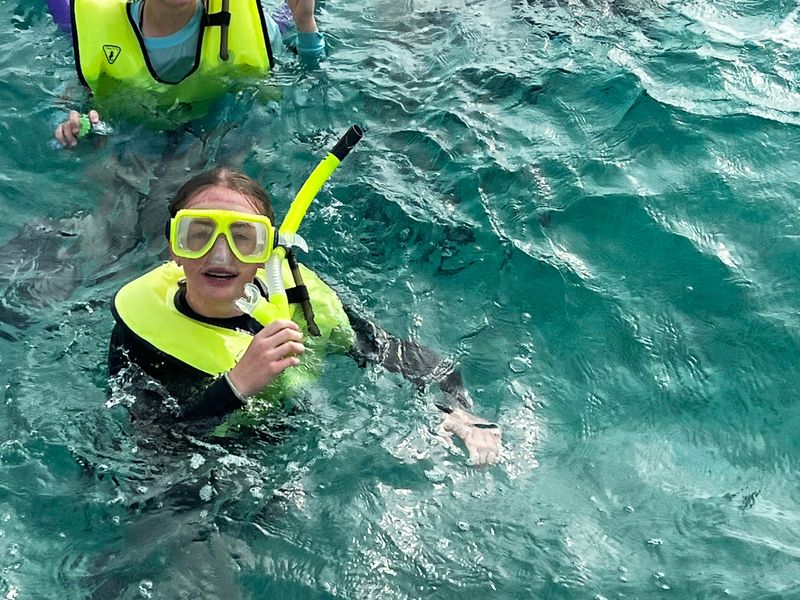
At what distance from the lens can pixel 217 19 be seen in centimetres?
560

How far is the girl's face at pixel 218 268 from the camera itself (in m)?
3.34

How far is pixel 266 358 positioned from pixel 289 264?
0.51 meters

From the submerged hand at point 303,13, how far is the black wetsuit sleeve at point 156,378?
10.3 ft

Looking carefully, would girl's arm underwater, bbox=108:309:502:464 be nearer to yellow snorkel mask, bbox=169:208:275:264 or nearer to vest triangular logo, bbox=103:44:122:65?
yellow snorkel mask, bbox=169:208:275:264

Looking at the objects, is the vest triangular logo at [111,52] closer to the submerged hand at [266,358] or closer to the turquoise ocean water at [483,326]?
the turquoise ocean water at [483,326]

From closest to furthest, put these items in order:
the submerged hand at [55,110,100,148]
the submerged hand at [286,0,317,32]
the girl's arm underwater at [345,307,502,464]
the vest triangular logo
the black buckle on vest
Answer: the girl's arm underwater at [345,307,502,464] < the submerged hand at [55,110,100,148] < the vest triangular logo < the black buckle on vest < the submerged hand at [286,0,317,32]

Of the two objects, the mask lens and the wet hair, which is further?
the wet hair

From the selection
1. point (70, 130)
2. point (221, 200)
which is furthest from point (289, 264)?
point (70, 130)

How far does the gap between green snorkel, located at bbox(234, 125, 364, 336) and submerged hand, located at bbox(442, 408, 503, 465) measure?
66 cm

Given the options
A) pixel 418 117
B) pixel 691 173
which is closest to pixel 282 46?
pixel 418 117

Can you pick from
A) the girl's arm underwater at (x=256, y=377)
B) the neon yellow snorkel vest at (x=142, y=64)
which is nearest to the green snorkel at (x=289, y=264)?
the girl's arm underwater at (x=256, y=377)

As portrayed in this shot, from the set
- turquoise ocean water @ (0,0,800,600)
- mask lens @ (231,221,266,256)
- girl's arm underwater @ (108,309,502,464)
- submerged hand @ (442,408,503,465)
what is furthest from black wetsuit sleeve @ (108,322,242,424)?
submerged hand @ (442,408,503,465)

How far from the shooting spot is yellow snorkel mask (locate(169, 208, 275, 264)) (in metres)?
3.30

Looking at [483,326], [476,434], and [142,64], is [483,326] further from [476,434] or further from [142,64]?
[142,64]
